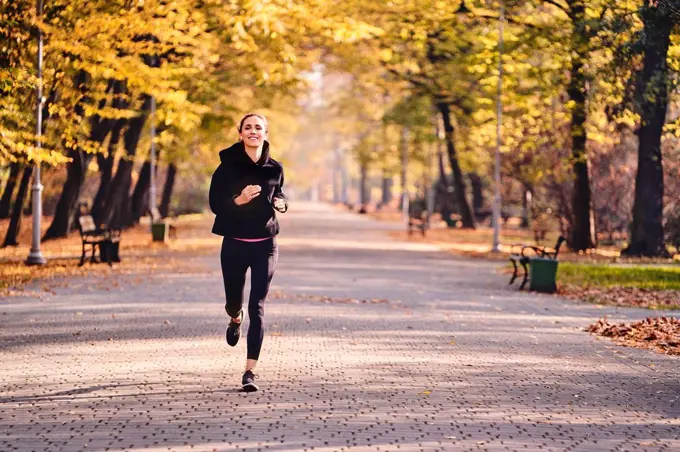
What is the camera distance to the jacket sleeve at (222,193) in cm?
908

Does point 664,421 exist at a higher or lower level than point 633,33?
lower

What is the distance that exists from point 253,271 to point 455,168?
38332 mm

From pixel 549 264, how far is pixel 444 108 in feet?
82.2

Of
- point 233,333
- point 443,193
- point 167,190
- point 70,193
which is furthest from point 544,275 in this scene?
point 443,193

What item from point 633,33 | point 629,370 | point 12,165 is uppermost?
point 633,33

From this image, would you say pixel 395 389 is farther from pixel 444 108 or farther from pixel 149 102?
pixel 444 108

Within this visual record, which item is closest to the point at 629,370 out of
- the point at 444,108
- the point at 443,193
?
the point at 444,108

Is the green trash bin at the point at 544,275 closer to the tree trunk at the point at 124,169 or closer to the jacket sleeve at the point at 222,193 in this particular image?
the jacket sleeve at the point at 222,193

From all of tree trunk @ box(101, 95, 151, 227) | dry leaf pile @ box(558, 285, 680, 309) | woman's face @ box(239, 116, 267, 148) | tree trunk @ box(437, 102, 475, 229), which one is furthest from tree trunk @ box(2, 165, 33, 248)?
woman's face @ box(239, 116, 267, 148)

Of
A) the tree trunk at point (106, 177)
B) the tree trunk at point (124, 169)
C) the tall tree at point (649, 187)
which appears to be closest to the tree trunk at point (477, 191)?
the tree trunk at point (106, 177)

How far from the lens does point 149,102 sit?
3659 centimetres

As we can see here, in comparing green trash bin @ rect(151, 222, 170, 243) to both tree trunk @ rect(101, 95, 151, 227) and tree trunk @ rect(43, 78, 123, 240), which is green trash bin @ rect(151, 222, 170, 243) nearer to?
tree trunk @ rect(101, 95, 151, 227)

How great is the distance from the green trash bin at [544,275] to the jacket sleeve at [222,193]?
12.2m

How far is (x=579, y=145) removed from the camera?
31688 millimetres
